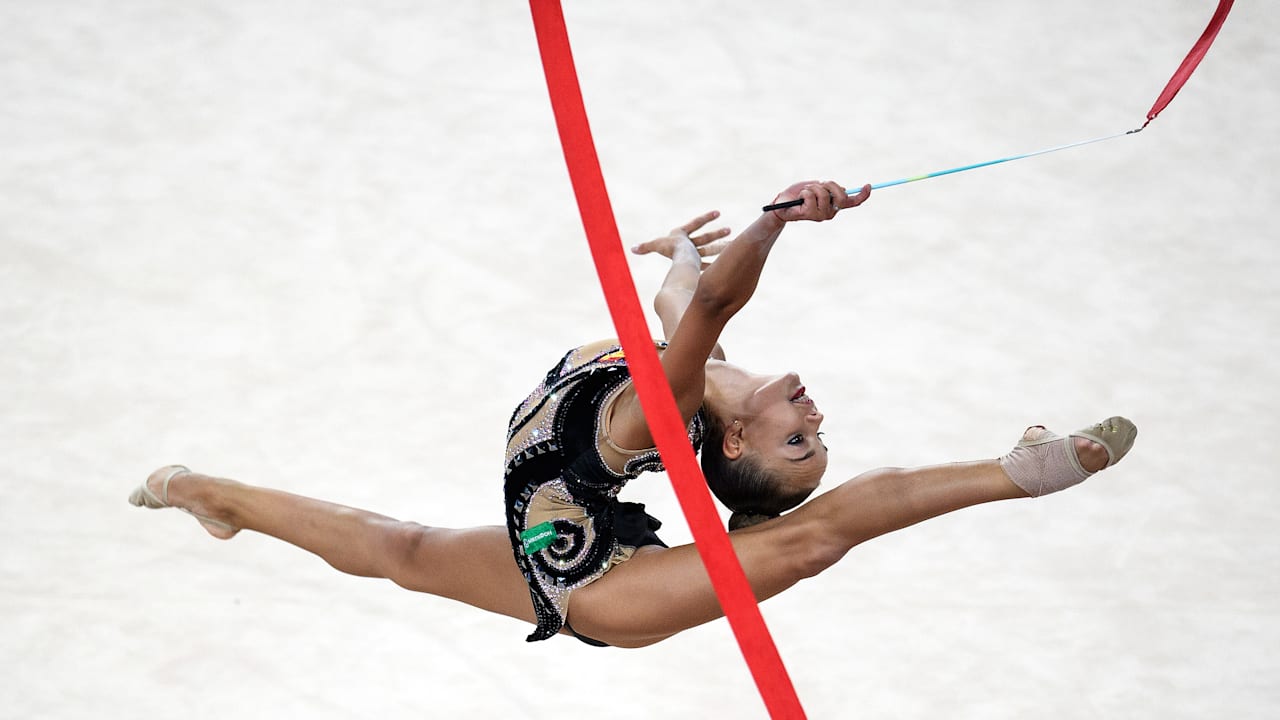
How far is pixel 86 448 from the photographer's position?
150 inches

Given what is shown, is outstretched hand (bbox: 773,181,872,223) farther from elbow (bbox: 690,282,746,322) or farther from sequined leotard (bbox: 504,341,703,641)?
sequined leotard (bbox: 504,341,703,641)

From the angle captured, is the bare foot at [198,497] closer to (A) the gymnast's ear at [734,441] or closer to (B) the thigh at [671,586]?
(B) the thigh at [671,586]

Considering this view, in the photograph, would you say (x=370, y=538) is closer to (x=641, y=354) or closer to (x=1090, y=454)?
(x=641, y=354)

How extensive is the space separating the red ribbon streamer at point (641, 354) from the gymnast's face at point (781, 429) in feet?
2.20

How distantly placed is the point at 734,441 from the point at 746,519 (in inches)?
6.1

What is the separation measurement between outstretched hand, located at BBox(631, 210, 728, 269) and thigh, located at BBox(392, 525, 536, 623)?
75cm

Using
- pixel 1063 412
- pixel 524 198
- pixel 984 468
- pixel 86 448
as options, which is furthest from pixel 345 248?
pixel 984 468

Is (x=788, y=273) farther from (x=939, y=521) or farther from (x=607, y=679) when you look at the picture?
(x=607, y=679)

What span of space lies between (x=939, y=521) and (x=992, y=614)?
0.36 metres

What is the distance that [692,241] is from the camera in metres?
3.32

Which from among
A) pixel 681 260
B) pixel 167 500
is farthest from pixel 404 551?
pixel 681 260

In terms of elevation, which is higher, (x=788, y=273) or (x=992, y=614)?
(x=788, y=273)

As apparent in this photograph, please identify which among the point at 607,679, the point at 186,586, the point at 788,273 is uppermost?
the point at 788,273

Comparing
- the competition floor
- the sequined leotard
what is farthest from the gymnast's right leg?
the competition floor
